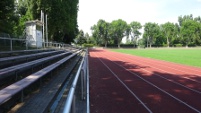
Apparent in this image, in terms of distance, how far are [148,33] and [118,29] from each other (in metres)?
18.1

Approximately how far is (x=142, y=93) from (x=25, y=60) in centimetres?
457

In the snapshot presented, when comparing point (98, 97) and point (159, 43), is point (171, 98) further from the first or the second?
point (159, 43)

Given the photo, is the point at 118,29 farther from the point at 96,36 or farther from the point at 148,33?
the point at 148,33

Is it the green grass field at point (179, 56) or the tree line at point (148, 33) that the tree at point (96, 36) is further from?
the green grass field at point (179, 56)

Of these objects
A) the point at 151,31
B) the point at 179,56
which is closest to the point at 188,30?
the point at 151,31

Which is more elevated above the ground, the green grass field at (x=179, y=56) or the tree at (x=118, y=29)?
the tree at (x=118, y=29)

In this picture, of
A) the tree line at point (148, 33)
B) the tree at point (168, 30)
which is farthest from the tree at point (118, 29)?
the tree at point (168, 30)

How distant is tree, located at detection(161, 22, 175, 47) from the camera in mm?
138562

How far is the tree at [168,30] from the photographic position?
138562 mm

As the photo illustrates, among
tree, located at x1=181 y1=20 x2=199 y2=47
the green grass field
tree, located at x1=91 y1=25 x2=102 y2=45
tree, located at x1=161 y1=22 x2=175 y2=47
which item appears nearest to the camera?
the green grass field

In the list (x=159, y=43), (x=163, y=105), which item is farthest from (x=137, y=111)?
(x=159, y=43)

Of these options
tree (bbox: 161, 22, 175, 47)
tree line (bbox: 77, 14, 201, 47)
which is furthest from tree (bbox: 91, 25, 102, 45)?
tree (bbox: 161, 22, 175, 47)

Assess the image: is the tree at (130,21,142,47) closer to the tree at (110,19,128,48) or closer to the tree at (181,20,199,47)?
the tree at (110,19,128,48)

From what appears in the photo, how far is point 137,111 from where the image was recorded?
259 inches
